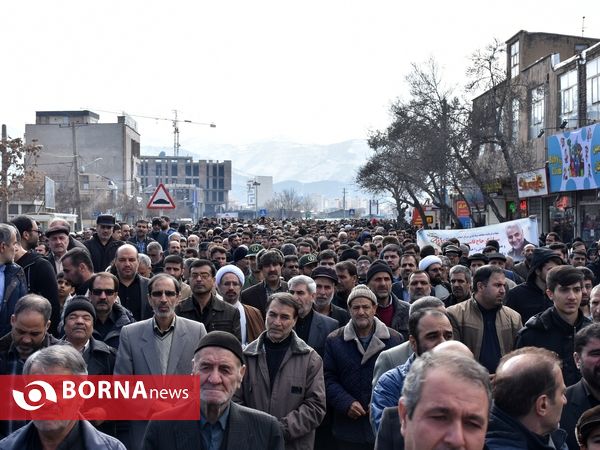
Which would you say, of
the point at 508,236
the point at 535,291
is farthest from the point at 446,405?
the point at 508,236

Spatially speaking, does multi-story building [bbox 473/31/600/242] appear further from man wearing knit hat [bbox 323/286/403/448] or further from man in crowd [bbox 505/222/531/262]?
man wearing knit hat [bbox 323/286/403/448]

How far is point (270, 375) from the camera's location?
6.53 m

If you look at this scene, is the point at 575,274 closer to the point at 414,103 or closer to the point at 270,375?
the point at 270,375

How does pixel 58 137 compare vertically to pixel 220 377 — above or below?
above

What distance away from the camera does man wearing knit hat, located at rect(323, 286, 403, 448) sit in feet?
22.8

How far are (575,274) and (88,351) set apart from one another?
382 cm

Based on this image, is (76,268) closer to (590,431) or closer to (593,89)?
(590,431)

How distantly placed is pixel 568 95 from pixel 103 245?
27876 millimetres

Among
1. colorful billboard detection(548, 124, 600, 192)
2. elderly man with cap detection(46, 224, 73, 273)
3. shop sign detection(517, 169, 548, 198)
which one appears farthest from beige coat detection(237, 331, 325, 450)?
shop sign detection(517, 169, 548, 198)

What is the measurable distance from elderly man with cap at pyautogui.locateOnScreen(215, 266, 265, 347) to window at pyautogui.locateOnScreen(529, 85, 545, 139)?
33145 millimetres

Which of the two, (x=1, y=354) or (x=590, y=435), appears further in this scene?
(x=1, y=354)

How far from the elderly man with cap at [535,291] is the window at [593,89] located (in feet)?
82.3

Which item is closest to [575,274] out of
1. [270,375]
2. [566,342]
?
[566,342]

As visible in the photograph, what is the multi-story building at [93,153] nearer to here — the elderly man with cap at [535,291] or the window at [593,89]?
the window at [593,89]
